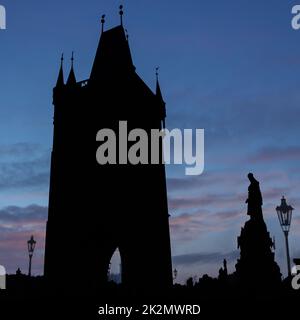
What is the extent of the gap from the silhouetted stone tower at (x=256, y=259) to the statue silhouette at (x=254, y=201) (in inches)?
9.8

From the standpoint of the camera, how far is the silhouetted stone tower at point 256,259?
1883 cm

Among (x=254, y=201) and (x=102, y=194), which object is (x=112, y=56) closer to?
(x=102, y=194)

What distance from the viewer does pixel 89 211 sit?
3828cm

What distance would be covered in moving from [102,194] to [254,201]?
20.5 meters

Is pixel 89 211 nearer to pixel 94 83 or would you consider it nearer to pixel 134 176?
pixel 134 176

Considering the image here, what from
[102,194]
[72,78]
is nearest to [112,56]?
[72,78]

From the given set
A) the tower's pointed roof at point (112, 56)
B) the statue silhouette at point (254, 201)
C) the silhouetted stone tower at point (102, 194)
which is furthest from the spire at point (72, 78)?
the statue silhouette at point (254, 201)

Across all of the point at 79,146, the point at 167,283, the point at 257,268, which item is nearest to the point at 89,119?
the point at 79,146

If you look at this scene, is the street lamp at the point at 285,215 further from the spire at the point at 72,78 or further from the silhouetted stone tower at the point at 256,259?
the spire at the point at 72,78

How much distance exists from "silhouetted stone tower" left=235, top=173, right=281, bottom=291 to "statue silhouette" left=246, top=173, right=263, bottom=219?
9.8 inches

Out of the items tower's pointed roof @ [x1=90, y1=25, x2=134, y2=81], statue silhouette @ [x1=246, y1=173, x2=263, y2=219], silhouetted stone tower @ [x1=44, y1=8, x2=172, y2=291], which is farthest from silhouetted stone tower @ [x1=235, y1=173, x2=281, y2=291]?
tower's pointed roof @ [x1=90, y1=25, x2=134, y2=81]

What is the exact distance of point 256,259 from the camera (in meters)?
19.0

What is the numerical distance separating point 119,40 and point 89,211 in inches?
658

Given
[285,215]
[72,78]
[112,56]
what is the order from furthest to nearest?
[112,56] → [72,78] → [285,215]
